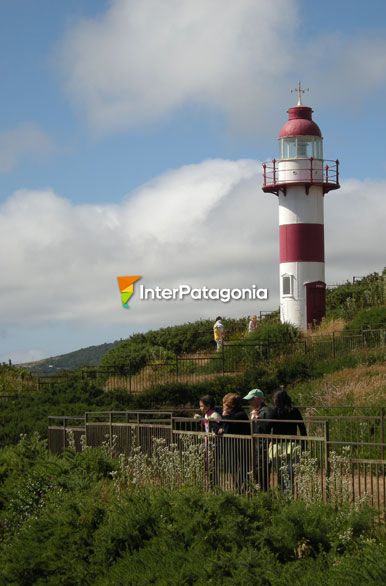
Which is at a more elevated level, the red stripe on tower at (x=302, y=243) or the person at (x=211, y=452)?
the red stripe on tower at (x=302, y=243)

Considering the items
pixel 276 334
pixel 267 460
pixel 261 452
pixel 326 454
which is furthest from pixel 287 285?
pixel 326 454

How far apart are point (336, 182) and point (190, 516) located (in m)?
34.6

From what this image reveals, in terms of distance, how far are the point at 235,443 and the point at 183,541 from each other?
2.77 meters

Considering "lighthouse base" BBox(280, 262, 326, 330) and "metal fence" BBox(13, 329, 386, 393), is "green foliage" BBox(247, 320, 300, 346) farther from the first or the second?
"lighthouse base" BBox(280, 262, 326, 330)

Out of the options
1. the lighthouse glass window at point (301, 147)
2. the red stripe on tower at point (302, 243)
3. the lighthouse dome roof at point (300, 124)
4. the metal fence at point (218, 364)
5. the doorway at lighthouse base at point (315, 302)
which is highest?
the lighthouse dome roof at point (300, 124)

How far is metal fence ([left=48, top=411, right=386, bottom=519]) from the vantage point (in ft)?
37.8

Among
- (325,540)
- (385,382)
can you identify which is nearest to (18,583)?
(325,540)

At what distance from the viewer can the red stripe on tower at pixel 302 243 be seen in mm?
43281

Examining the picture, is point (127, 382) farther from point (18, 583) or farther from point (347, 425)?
point (18, 583)

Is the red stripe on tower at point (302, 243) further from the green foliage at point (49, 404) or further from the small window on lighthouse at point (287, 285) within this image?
the green foliage at point (49, 404)

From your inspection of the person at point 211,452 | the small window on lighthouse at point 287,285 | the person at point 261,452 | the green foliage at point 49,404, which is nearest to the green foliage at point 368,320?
the small window on lighthouse at point 287,285

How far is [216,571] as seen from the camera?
966 centimetres

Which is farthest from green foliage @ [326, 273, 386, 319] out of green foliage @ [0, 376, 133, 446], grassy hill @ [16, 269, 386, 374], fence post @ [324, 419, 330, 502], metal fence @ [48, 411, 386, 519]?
fence post @ [324, 419, 330, 502]

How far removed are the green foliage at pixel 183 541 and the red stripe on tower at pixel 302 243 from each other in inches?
1162
